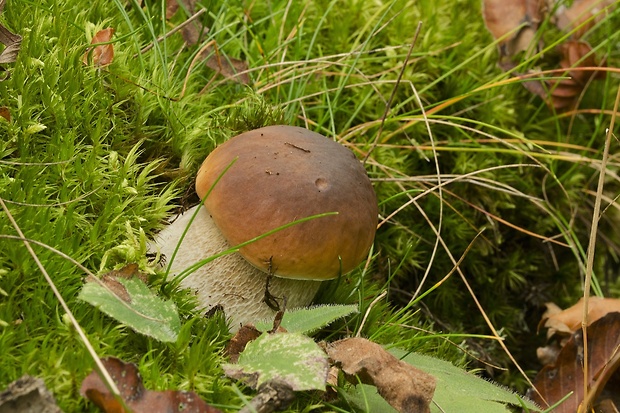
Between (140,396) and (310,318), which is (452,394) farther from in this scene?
(140,396)

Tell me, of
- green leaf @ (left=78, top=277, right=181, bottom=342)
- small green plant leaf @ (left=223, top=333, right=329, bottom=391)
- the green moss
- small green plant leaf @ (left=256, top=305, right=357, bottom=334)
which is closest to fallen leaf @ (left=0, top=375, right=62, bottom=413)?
the green moss

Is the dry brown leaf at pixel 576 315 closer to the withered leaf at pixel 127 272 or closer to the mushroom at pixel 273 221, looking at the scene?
the mushroom at pixel 273 221

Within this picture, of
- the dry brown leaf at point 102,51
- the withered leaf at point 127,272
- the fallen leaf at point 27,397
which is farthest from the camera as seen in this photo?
the dry brown leaf at point 102,51

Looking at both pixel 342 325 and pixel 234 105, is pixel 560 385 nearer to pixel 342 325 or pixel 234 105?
pixel 342 325

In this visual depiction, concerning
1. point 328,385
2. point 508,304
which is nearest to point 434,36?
point 508,304

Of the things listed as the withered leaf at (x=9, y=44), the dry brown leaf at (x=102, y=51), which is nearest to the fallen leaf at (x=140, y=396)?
the withered leaf at (x=9, y=44)

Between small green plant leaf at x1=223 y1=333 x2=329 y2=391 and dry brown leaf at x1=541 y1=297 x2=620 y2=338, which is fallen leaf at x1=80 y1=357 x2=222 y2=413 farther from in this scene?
dry brown leaf at x1=541 y1=297 x2=620 y2=338

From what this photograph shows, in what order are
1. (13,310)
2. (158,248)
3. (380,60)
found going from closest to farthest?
1. (13,310)
2. (158,248)
3. (380,60)
